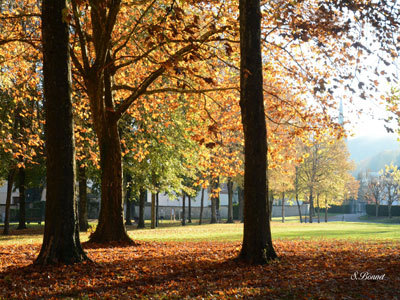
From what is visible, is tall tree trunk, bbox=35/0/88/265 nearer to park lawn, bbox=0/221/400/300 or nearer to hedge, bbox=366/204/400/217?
park lawn, bbox=0/221/400/300

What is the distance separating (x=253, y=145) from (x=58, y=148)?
394 centimetres

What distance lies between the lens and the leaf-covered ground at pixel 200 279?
5926 millimetres

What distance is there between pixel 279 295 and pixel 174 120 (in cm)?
1775

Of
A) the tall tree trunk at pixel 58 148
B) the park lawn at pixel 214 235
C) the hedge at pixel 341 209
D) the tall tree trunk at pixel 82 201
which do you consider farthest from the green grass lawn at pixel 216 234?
the hedge at pixel 341 209

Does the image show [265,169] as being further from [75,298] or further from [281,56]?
[281,56]

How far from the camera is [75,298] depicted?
5.74 metres

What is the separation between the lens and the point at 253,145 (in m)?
8.42

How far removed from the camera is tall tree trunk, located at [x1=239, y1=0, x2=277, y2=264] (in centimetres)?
836

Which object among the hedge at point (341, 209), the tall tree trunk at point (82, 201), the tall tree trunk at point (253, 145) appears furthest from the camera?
the hedge at point (341, 209)

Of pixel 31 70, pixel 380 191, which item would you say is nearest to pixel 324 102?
pixel 31 70

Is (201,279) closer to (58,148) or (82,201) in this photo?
(58,148)

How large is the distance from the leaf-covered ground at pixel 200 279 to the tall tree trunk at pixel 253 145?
1.56 ft
